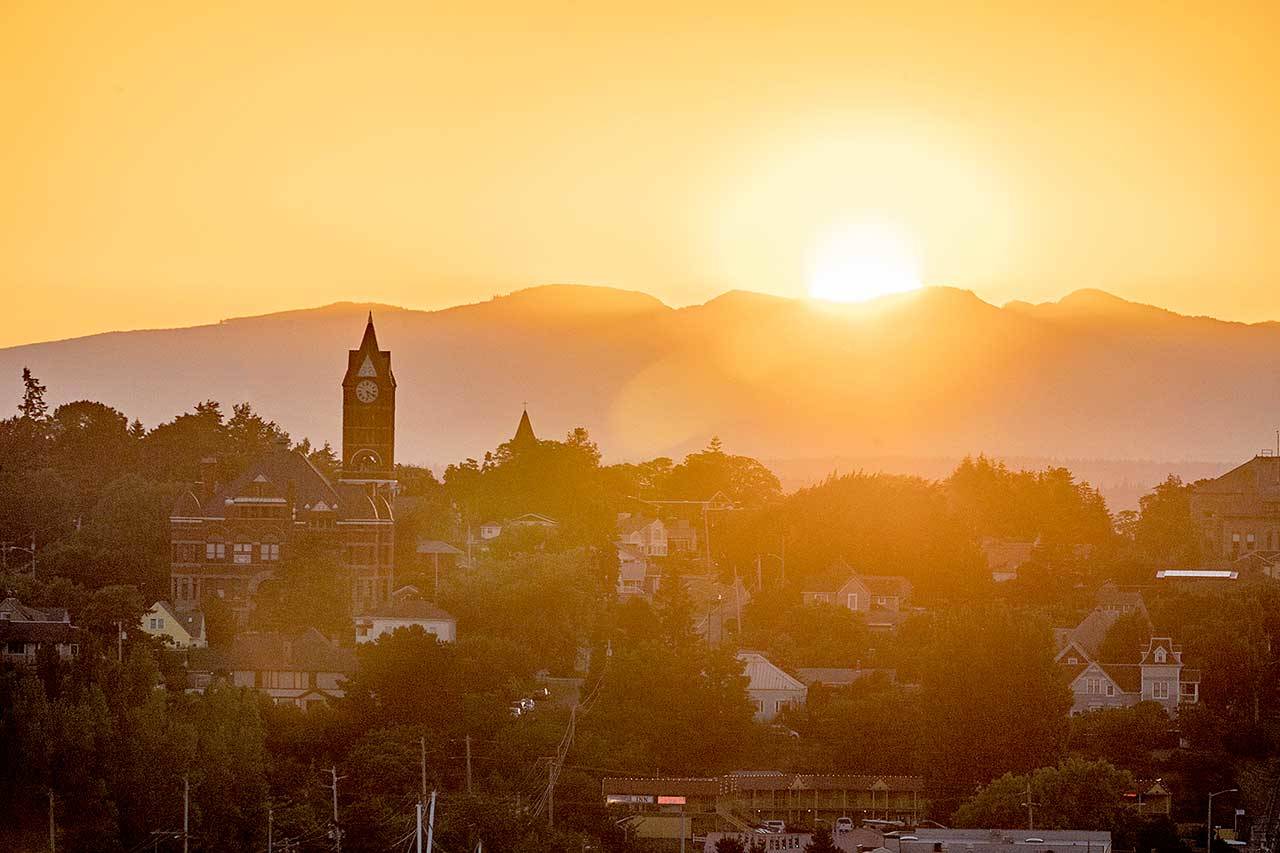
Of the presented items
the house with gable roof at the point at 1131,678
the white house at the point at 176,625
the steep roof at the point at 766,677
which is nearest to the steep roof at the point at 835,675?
the steep roof at the point at 766,677

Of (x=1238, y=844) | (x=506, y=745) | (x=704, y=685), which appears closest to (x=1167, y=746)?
(x=1238, y=844)

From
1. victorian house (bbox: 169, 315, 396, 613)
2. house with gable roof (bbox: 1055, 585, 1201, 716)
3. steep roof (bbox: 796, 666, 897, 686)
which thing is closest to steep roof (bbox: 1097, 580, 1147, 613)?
house with gable roof (bbox: 1055, 585, 1201, 716)

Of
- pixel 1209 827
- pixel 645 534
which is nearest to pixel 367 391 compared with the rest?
pixel 645 534

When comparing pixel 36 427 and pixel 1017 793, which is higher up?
pixel 36 427

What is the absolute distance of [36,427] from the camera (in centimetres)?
9212

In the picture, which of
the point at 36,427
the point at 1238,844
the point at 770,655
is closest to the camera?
the point at 1238,844

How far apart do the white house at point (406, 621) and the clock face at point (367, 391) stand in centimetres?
1431

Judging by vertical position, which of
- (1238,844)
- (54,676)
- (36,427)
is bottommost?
(1238,844)

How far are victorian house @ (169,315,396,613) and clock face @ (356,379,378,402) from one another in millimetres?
6036

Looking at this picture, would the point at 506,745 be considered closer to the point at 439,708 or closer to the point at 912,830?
the point at 439,708

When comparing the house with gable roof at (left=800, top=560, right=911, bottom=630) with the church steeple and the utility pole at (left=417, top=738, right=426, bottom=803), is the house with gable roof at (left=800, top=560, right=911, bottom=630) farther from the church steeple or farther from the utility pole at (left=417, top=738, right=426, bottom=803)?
the utility pole at (left=417, top=738, right=426, bottom=803)

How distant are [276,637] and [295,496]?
873 cm

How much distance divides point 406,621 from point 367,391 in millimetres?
16473

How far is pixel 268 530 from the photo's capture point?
66250 millimetres
